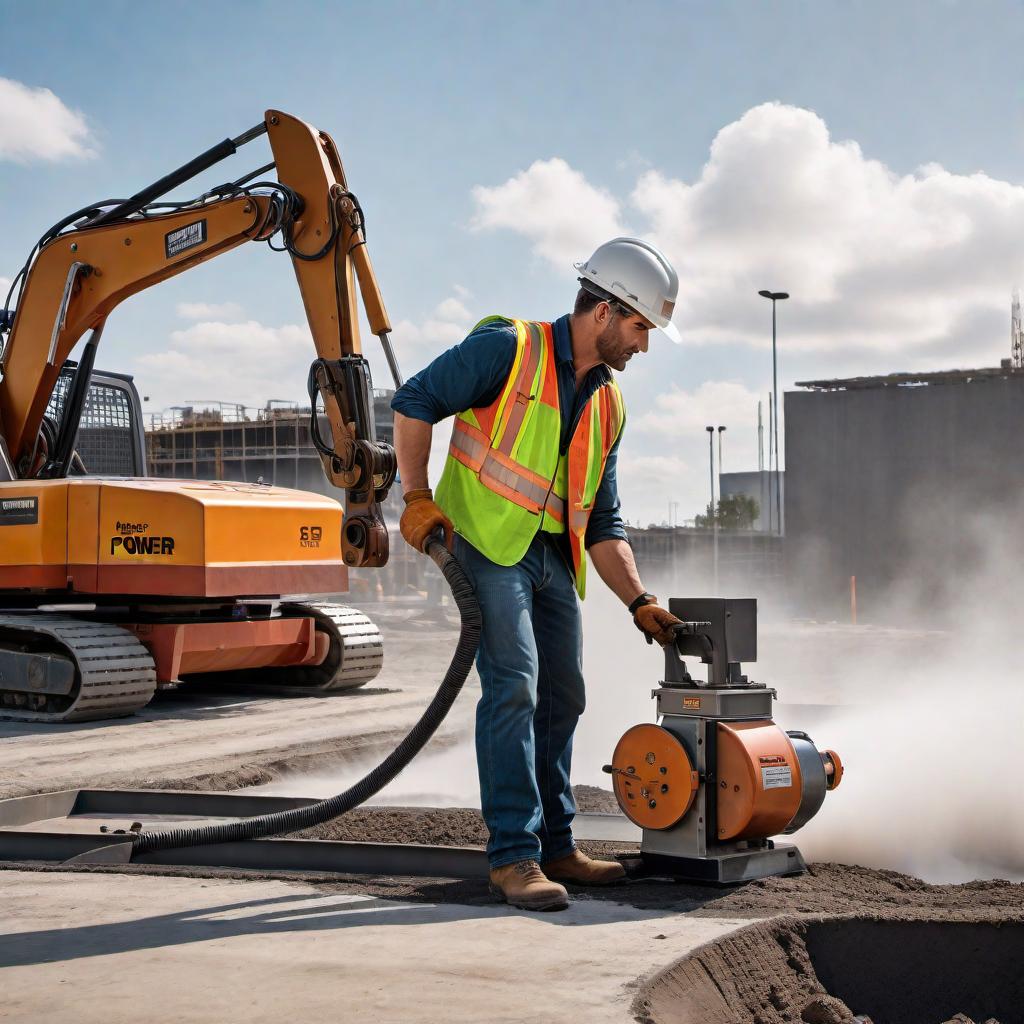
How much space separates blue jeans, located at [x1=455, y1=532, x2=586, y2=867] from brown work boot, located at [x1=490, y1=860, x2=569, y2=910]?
4cm

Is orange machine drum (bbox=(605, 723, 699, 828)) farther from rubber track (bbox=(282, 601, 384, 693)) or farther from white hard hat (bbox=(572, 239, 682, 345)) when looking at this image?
rubber track (bbox=(282, 601, 384, 693))

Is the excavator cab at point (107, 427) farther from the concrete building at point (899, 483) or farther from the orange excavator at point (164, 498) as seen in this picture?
the concrete building at point (899, 483)

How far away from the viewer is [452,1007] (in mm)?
2941

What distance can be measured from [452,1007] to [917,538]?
3282 cm

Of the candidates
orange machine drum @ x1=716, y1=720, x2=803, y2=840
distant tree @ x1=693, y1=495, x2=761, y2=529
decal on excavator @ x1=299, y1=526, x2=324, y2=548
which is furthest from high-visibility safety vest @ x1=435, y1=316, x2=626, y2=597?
distant tree @ x1=693, y1=495, x2=761, y2=529

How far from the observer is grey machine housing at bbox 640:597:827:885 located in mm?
4234

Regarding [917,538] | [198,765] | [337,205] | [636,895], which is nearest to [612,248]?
[636,895]

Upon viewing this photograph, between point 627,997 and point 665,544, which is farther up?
point 665,544

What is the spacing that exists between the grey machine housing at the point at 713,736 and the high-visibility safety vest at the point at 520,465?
0.51 metres

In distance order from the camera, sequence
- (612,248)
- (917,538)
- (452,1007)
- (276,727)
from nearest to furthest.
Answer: (452,1007), (612,248), (276,727), (917,538)

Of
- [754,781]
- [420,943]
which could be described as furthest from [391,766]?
[754,781]

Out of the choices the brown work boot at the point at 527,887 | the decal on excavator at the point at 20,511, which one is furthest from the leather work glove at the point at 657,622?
the decal on excavator at the point at 20,511

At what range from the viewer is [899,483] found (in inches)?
1358

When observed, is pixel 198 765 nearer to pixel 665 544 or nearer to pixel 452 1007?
pixel 452 1007
